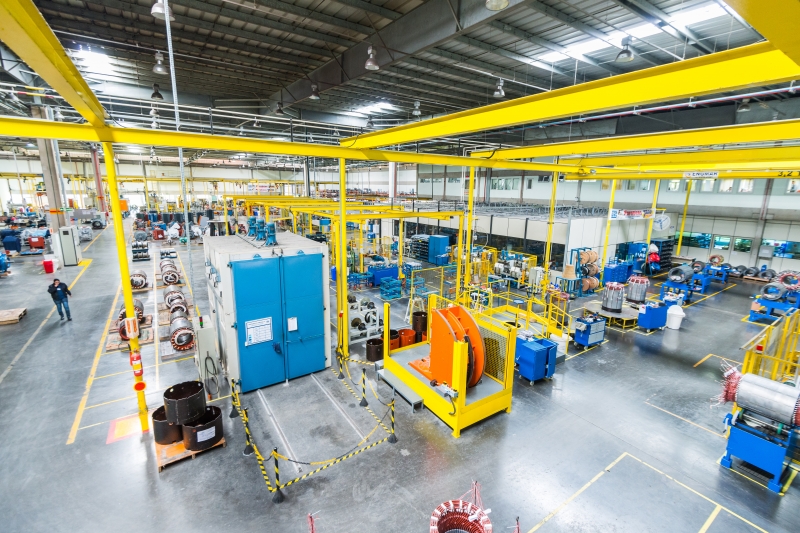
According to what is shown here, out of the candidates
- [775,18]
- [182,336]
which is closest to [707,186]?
[775,18]

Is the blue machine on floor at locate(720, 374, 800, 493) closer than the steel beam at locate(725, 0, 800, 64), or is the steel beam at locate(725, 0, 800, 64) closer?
the steel beam at locate(725, 0, 800, 64)

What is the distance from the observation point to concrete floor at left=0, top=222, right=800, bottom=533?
5305mm

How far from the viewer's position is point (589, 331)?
36.3ft

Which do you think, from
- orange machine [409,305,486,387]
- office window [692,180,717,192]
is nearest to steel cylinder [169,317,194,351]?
orange machine [409,305,486,387]

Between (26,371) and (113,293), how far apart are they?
761 cm

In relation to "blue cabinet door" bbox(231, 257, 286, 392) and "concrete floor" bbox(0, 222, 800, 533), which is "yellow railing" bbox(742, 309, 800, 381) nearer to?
"concrete floor" bbox(0, 222, 800, 533)

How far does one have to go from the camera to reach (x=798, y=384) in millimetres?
6719

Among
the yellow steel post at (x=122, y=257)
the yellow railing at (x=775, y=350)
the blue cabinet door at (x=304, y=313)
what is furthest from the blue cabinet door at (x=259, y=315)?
the yellow railing at (x=775, y=350)

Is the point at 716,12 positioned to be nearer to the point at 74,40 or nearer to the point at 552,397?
the point at 552,397

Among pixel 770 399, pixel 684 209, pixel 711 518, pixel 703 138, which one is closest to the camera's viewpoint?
pixel 711 518

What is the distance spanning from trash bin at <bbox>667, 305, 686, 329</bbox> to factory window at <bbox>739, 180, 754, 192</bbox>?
14618 mm

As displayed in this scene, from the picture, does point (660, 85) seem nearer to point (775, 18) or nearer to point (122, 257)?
point (775, 18)

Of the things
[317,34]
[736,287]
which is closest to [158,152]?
[317,34]

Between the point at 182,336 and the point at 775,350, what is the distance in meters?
16.4
